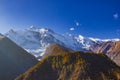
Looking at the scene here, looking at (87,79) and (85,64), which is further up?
(85,64)

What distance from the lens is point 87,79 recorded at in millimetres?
178250

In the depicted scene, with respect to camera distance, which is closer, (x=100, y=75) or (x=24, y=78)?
(x=100, y=75)

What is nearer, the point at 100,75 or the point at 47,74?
the point at 100,75

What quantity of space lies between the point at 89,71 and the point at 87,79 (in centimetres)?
963

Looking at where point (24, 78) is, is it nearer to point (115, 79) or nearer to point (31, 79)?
point (31, 79)

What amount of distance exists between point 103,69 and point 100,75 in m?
9.69

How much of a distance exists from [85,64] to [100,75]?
1578 centimetres

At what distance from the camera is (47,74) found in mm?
196125

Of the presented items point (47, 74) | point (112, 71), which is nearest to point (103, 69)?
point (112, 71)

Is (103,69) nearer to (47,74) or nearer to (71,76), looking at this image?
(71,76)

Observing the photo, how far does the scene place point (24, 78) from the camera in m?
197

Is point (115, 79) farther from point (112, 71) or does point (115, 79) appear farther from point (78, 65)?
point (78, 65)

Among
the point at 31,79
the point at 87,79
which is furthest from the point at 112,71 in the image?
the point at 31,79

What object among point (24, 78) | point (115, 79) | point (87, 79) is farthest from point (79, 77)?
point (24, 78)
